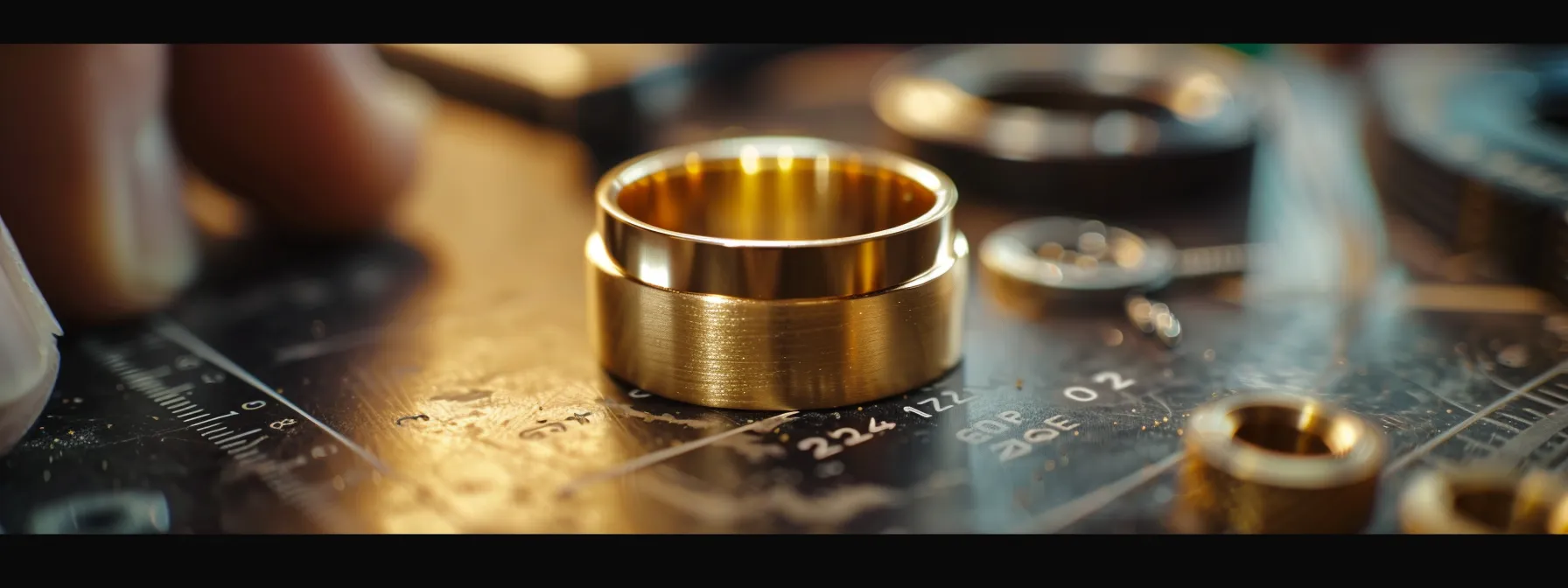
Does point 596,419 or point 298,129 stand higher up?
point 298,129

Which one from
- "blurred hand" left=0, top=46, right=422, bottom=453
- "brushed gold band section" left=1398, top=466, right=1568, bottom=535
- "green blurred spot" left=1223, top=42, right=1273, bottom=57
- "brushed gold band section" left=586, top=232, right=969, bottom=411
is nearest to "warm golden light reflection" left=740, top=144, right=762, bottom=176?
"brushed gold band section" left=586, top=232, right=969, bottom=411

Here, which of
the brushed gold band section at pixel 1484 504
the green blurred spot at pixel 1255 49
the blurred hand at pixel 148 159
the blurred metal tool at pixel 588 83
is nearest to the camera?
the brushed gold band section at pixel 1484 504

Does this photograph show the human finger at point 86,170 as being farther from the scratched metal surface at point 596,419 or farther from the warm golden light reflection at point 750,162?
the warm golden light reflection at point 750,162

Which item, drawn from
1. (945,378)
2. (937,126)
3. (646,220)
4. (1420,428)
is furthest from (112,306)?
(1420,428)

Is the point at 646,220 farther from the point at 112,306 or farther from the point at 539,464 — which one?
the point at 112,306

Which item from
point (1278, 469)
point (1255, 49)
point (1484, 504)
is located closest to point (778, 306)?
point (1278, 469)

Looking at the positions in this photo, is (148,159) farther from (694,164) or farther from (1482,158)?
(1482,158)

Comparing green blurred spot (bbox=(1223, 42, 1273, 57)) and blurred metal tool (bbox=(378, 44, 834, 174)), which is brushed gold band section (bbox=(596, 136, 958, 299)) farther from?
green blurred spot (bbox=(1223, 42, 1273, 57))

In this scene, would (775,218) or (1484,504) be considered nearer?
(1484,504)

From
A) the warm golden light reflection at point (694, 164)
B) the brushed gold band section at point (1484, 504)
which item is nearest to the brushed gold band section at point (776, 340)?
the warm golden light reflection at point (694, 164)
